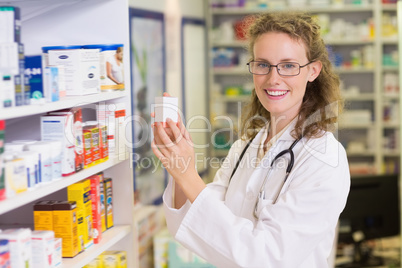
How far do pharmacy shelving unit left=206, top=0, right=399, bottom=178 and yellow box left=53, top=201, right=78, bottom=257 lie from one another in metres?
4.80

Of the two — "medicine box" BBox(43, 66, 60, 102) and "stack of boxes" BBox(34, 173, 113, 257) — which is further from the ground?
"medicine box" BBox(43, 66, 60, 102)

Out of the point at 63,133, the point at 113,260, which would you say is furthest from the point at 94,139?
the point at 113,260

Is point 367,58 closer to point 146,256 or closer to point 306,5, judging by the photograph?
point 306,5

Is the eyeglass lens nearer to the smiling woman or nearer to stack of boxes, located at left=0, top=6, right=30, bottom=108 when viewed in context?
the smiling woman

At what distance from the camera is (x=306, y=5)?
706cm

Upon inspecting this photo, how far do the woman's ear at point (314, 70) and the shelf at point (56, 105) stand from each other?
73 centimetres

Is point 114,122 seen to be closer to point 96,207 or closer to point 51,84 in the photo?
point 96,207

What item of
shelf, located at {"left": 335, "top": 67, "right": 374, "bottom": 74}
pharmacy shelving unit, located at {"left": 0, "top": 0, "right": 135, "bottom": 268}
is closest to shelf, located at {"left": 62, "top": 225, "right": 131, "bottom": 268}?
pharmacy shelving unit, located at {"left": 0, "top": 0, "right": 135, "bottom": 268}

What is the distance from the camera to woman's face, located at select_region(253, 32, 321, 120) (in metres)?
2.07

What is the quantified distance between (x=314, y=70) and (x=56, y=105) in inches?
38.7

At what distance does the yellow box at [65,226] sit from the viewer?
1999 millimetres

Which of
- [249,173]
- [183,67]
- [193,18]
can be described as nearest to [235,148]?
[249,173]

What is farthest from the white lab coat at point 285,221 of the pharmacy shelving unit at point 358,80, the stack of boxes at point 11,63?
the pharmacy shelving unit at point 358,80

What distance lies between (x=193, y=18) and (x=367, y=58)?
232 cm
